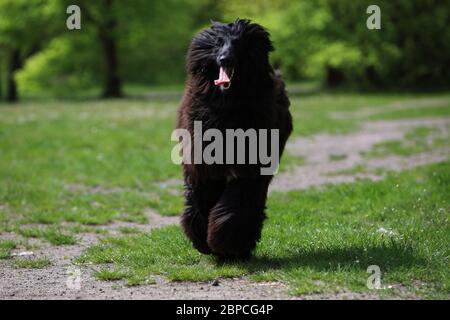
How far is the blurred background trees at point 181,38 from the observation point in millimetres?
33031

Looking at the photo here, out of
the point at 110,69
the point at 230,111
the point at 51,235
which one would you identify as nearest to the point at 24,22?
the point at 110,69

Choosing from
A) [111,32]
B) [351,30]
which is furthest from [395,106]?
[111,32]

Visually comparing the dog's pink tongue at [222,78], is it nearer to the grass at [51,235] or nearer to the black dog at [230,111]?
the black dog at [230,111]

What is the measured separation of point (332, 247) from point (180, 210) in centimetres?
328

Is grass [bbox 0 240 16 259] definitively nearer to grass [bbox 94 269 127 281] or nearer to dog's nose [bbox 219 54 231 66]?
grass [bbox 94 269 127 281]

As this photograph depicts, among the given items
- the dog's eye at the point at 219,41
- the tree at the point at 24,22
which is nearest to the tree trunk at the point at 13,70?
the tree at the point at 24,22

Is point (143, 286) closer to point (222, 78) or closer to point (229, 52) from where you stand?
point (222, 78)

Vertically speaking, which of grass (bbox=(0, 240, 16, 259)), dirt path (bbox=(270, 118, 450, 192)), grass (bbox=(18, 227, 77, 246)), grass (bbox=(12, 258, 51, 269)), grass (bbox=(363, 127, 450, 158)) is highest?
grass (bbox=(12, 258, 51, 269))

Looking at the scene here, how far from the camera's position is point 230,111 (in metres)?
5.93

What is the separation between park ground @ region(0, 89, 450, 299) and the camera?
5648mm

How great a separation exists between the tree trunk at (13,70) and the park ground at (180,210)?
68.9 feet

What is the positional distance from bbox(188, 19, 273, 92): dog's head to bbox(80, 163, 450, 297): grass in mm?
1718

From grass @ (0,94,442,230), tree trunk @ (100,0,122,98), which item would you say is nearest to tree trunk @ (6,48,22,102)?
tree trunk @ (100,0,122,98)
